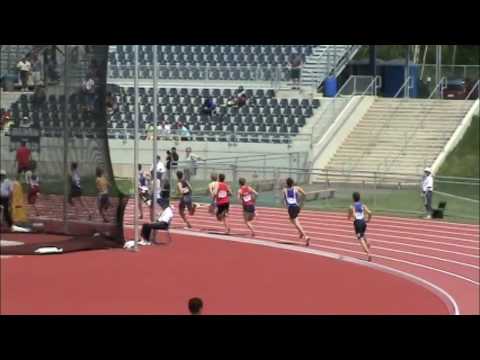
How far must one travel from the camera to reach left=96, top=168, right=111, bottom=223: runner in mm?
18047

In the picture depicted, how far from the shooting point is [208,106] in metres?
35.9

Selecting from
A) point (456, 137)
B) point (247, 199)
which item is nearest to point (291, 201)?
point (247, 199)

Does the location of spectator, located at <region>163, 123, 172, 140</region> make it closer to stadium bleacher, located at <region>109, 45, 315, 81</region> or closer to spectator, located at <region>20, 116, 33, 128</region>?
stadium bleacher, located at <region>109, 45, 315, 81</region>

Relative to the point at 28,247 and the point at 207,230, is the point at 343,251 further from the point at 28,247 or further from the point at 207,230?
the point at 28,247

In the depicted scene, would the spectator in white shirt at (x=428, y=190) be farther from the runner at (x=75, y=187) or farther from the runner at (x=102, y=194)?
the runner at (x=75, y=187)

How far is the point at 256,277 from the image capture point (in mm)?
16375

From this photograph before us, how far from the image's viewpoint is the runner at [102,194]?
18047 mm

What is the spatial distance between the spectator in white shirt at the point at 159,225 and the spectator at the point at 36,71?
10.7ft

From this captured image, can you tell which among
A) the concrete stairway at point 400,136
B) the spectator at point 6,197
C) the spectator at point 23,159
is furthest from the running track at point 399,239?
the concrete stairway at point 400,136

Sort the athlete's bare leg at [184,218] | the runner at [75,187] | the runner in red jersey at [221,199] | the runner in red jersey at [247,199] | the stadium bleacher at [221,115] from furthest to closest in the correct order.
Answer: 1. the stadium bleacher at [221,115]
2. the athlete's bare leg at [184,218]
3. the runner in red jersey at [221,199]
4. the runner in red jersey at [247,199]
5. the runner at [75,187]
